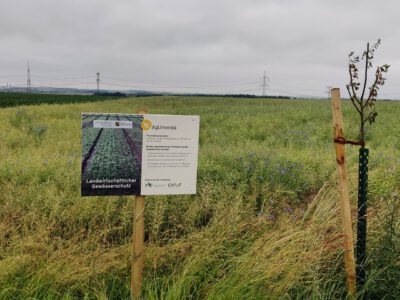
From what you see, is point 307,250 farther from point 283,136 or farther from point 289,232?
point 283,136

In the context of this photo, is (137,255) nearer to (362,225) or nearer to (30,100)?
(362,225)

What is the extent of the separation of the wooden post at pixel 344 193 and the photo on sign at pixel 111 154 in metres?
1.37

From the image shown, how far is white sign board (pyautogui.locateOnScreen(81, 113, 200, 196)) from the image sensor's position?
2455mm

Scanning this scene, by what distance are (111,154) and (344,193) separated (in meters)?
1.66

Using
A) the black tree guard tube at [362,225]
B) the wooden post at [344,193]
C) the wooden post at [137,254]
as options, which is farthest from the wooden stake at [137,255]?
the black tree guard tube at [362,225]

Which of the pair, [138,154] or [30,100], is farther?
[30,100]

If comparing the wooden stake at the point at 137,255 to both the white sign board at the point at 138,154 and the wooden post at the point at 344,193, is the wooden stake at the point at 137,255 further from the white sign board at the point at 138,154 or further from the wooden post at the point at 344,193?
the wooden post at the point at 344,193

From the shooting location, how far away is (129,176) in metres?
2.61

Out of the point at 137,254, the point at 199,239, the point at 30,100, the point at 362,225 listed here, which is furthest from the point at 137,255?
the point at 30,100

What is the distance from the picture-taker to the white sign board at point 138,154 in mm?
2455

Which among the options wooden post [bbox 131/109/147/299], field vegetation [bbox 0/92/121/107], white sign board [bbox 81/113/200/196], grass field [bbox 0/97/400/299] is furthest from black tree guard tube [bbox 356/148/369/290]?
field vegetation [bbox 0/92/121/107]

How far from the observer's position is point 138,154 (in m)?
2.57

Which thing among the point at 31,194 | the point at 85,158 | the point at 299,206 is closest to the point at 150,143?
the point at 85,158

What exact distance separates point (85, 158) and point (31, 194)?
6.65 ft
